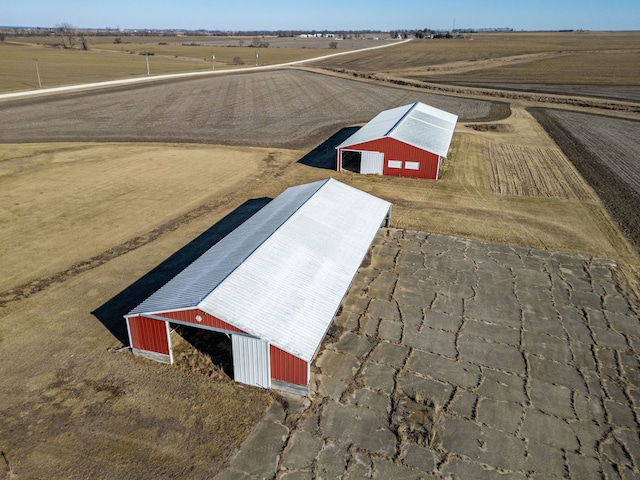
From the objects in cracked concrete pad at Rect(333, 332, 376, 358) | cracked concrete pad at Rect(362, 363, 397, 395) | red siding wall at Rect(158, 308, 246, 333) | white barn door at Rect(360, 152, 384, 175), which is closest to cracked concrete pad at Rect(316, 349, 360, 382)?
cracked concrete pad at Rect(333, 332, 376, 358)

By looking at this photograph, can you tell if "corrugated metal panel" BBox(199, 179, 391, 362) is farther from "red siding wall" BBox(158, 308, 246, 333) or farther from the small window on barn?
the small window on barn

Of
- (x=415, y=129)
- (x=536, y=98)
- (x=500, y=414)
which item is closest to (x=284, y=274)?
(x=500, y=414)

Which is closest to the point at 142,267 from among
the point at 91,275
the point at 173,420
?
the point at 91,275

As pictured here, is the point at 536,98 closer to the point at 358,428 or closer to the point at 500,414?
the point at 500,414

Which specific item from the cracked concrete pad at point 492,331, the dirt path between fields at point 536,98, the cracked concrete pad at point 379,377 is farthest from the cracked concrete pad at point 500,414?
the dirt path between fields at point 536,98

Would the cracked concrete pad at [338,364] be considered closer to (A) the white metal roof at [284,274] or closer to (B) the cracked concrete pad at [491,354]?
(A) the white metal roof at [284,274]

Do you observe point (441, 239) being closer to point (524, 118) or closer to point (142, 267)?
point (142, 267)
